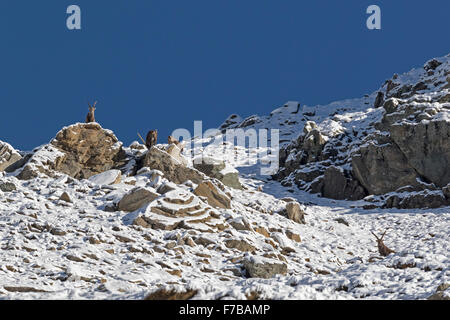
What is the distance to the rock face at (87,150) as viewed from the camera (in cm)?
3066

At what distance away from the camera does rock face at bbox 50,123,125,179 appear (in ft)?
101

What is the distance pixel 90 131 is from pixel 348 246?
58.9 feet

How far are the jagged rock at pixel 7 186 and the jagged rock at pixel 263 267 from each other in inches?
482

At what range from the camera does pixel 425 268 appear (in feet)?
45.2

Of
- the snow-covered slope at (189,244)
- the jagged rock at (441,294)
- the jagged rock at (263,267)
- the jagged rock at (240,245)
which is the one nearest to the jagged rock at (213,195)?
the snow-covered slope at (189,244)

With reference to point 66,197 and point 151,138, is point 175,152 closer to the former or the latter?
point 151,138

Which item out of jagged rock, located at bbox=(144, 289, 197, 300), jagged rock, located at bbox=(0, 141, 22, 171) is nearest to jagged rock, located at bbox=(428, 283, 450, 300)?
jagged rock, located at bbox=(144, 289, 197, 300)

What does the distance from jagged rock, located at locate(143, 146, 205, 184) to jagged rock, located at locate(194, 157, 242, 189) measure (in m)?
4.65

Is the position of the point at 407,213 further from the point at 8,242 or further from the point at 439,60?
the point at 439,60

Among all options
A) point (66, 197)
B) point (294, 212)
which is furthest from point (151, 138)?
point (66, 197)

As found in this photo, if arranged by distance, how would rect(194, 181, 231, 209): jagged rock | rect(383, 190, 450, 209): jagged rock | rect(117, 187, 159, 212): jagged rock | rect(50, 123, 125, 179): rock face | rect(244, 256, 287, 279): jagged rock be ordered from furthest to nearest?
rect(383, 190, 450, 209): jagged rock → rect(50, 123, 125, 179): rock face → rect(194, 181, 231, 209): jagged rock → rect(117, 187, 159, 212): jagged rock → rect(244, 256, 287, 279): jagged rock

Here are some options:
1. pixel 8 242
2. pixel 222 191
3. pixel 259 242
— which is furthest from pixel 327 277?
pixel 222 191

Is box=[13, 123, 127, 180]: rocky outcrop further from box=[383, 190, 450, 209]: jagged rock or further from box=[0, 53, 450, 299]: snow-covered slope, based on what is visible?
box=[383, 190, 450, 209]: jagged rock
